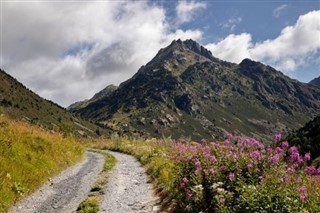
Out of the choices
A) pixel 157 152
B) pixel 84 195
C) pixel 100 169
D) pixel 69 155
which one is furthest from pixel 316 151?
pixel 69 155

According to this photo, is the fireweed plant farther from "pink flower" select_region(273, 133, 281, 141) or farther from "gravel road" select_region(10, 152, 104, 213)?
"gravel road" select_region(10, 152, 104, 213)

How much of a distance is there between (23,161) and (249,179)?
14181mm

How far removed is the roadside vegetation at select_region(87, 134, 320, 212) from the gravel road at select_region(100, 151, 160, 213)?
1104 millimetres

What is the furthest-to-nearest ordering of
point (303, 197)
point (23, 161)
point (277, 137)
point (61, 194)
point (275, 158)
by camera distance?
point (23, 161) → point (61, 194) → point (277, 137) → point (275, 158) → point (303, 197)

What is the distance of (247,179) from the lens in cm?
1088

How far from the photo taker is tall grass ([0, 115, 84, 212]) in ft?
56.2

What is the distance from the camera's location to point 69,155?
32000 millimetres

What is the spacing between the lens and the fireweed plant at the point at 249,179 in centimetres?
866

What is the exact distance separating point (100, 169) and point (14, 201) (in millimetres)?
11657

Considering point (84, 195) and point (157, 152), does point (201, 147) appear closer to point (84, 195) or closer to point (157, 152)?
point (84, 195)

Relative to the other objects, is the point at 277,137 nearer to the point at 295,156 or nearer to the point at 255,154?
the point at 255,154

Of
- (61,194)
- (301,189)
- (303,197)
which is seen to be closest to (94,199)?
(61,194)

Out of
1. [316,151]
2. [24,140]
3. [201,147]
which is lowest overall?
[316,151]

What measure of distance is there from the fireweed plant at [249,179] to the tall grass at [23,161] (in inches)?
297
